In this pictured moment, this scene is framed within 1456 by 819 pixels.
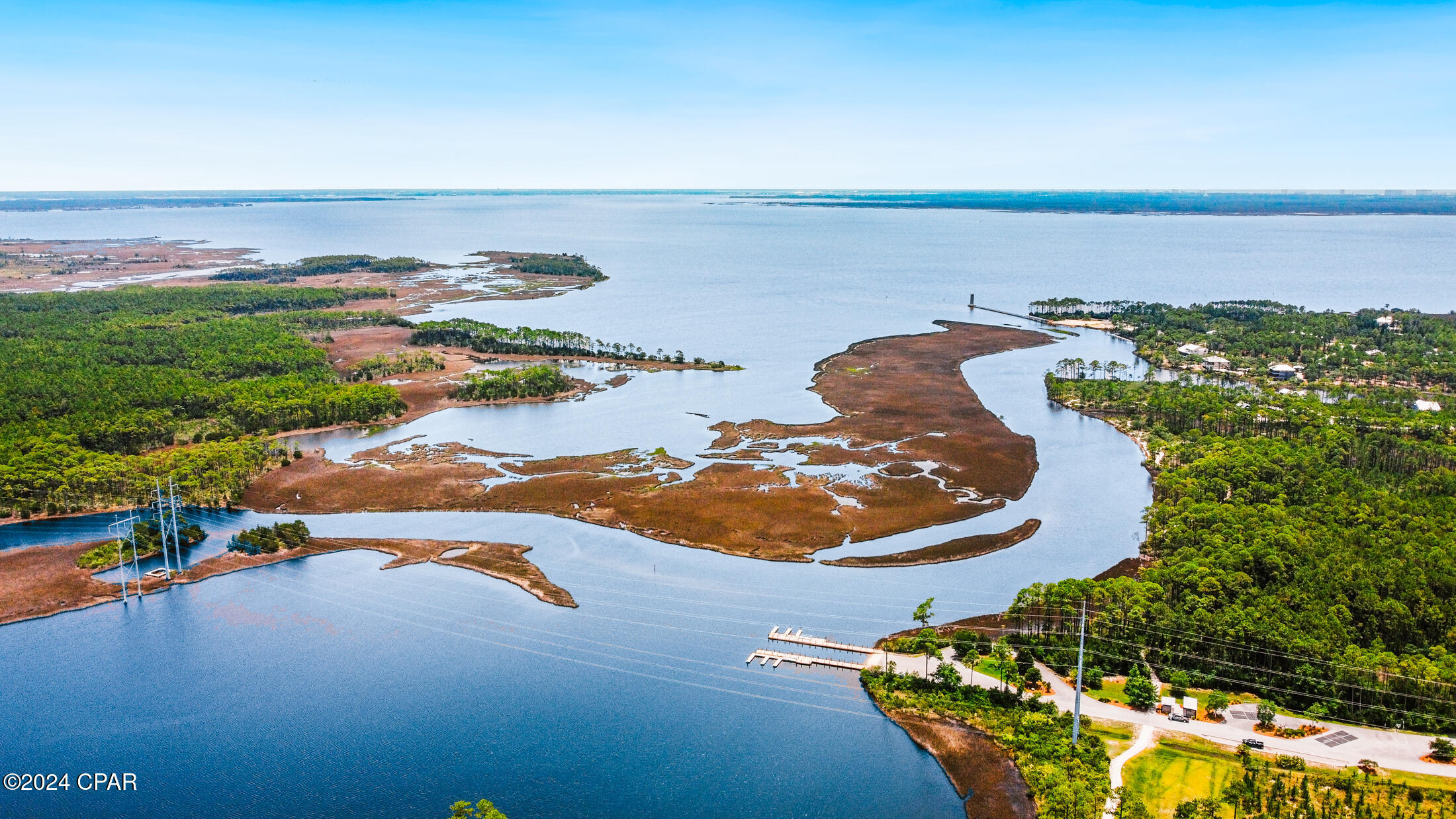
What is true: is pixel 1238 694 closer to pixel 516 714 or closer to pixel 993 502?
pixel 993 502

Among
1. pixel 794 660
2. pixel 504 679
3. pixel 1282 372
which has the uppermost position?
pixel 1282 372

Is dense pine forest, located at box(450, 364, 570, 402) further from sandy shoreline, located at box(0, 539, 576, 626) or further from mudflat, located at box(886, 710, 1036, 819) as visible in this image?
mudflat, located at box(886, 710, 1036, 819)

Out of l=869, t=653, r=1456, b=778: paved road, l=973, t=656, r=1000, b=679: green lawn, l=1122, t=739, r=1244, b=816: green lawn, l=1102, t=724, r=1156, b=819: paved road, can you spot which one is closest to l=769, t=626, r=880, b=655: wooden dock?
l=973, t=656, r=1000, b=679: green lawn

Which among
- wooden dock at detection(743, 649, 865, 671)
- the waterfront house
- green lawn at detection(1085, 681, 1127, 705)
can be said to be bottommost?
wooden dock at detection(743, 649, 865, 671)

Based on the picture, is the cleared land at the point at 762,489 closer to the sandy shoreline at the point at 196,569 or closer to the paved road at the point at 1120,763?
the sandy shoreline at the point at 196,569

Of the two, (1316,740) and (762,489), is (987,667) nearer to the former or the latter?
(1316,740)

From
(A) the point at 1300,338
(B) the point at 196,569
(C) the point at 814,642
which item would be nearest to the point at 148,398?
(B) the point at 196,569

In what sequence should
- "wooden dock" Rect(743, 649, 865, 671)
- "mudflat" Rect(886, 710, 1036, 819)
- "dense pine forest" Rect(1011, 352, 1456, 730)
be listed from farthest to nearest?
"wooden dock" Rect(743, 649, 865, 671), "dense pine forest" Rect(1011, 352, 1456, 730), "mudflat" Rect(886, 710, 1036, 819)
